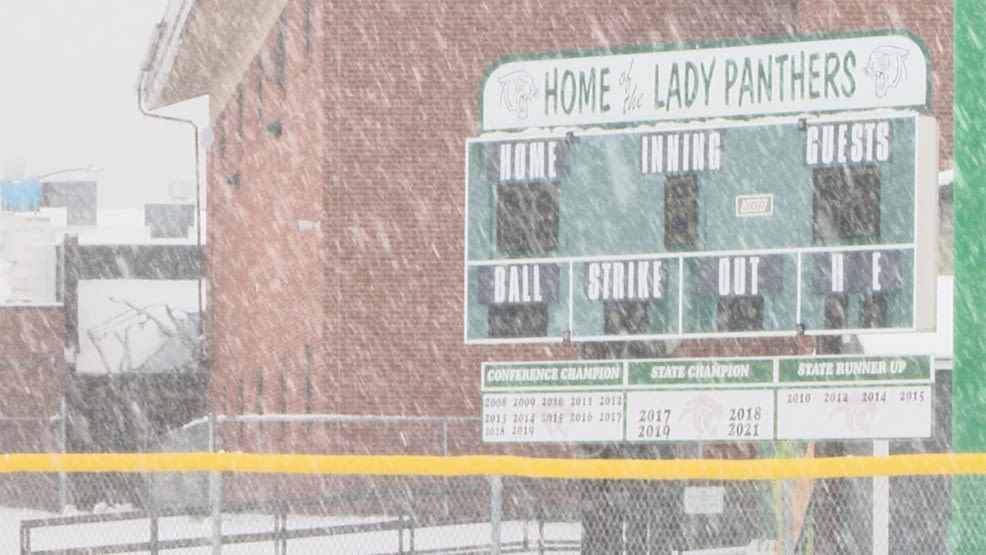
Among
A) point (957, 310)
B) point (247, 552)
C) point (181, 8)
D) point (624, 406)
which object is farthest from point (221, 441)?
point (957, 310)

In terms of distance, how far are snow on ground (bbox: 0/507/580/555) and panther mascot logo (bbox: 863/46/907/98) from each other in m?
4.41

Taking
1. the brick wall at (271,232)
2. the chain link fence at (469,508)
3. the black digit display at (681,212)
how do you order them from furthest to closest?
the brick wall at (271,232)
the black digit display at (681,212)
the chain link fence at (469,508)

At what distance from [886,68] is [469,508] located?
11156 millimetres

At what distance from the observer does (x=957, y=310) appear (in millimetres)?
10883

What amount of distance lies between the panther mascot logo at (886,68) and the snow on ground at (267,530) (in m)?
4.41

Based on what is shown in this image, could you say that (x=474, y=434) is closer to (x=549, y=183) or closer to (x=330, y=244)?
(x=330, y=244)

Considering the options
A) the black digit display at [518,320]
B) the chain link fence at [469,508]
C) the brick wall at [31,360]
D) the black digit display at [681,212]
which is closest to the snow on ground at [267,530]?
the chain link fence at [469,508]

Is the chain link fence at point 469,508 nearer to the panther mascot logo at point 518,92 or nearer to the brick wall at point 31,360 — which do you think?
the panther mascot logo at point 518,92

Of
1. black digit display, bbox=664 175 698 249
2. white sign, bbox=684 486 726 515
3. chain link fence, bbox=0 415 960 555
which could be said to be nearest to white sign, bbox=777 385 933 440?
chain link fence, bbox=0 415 960 555

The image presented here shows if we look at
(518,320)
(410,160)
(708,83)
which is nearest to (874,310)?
(708,83)

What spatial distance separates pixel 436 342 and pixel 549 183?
11.8 meters

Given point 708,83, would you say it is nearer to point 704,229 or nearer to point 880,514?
point 704,229

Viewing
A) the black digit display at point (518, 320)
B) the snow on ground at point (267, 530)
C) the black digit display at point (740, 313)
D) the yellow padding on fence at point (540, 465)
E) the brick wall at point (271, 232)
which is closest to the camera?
the yellow padding on fence at point (540, 465)

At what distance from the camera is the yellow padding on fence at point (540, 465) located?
8.64m
